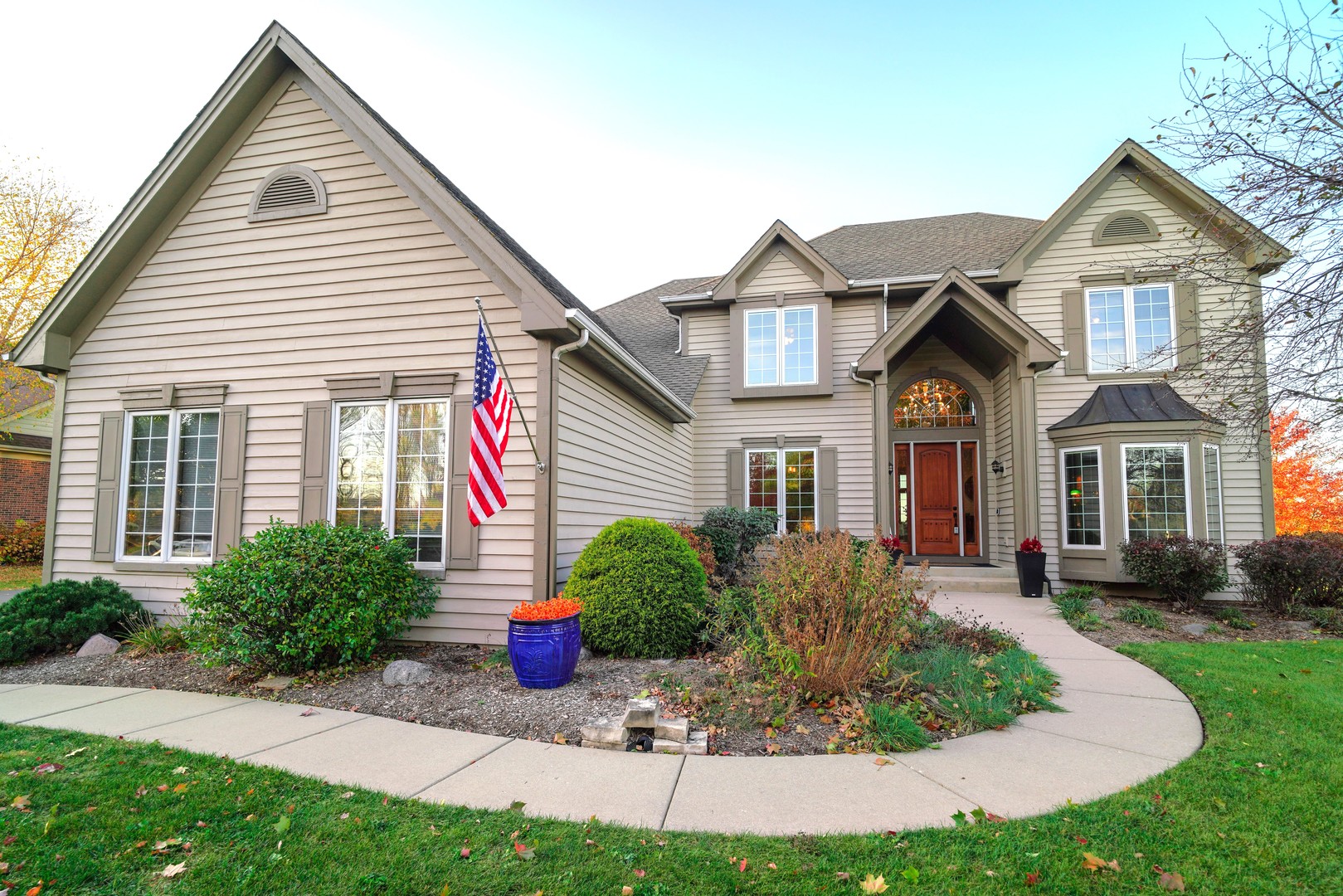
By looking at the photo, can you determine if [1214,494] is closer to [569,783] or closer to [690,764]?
[690,764]

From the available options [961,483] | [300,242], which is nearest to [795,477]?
[961,483]

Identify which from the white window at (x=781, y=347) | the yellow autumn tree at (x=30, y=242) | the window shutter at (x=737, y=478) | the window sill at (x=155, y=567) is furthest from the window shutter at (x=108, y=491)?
the yellow autumn tree at (x=30, y=242)

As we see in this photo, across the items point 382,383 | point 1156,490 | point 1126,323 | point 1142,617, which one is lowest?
point 1142,617

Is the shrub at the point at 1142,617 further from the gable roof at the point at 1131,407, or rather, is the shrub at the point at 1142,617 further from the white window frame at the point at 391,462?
the white window frame at the point at 391,462

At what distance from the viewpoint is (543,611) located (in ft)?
16.9

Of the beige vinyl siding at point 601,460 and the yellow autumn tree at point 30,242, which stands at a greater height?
the yellow autumn tree at point 30,242

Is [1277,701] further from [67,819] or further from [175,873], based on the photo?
[67,819]

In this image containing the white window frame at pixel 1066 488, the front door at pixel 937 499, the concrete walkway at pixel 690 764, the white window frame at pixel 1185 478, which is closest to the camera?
the concrete walkway at pixel 690 764

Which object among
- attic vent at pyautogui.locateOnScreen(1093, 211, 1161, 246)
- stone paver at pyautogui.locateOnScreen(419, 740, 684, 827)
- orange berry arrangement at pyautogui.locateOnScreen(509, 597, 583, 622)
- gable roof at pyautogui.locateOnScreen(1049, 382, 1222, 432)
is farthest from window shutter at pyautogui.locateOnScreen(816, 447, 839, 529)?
stone paver at pyautogui.locateOnScreen(419, 740, 684, 827)

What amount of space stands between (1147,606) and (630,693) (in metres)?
7.98

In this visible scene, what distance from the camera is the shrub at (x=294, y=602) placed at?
529cm

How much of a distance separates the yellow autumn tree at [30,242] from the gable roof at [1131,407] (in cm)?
2247

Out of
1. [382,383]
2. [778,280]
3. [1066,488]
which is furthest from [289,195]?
[1066,488]

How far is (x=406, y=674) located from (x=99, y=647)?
3736mm
